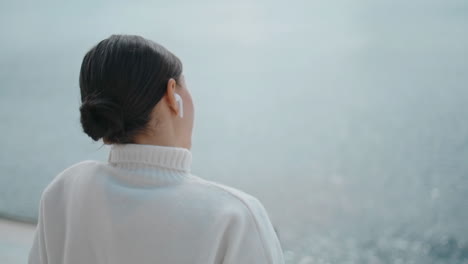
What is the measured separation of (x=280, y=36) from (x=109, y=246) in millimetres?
1148

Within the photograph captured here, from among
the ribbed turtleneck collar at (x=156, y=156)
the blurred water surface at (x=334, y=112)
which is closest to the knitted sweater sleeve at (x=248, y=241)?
the ribbed turtleneck collar at (x=156, y=156)

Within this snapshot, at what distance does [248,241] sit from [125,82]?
328mm

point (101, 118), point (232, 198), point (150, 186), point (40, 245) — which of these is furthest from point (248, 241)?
point (40, 245)

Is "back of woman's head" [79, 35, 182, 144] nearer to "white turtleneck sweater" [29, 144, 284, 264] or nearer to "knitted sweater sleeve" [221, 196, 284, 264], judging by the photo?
"white turtleneck sweater" [29, 144, 284, 264]

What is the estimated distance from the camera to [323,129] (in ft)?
5.98

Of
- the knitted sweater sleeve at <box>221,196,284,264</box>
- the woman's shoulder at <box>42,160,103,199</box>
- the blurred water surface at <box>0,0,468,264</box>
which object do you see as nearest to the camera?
the knitted sweater sleeve at <box>221,196,284,264</box>

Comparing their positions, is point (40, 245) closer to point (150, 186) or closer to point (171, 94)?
point (150, 186)

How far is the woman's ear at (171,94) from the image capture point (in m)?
0.89

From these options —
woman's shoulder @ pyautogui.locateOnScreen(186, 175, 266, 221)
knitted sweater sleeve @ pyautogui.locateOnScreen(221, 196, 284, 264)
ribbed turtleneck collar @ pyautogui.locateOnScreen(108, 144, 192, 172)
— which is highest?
ribbed turtleneck collar @ pyautogui.locateOnScreen(108, 144, 192, 172)

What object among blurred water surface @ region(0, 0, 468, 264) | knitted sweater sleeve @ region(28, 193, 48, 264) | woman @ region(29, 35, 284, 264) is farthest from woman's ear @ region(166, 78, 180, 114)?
blurred water surface @ region(0, 0, 468, 264)

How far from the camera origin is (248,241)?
867 mm

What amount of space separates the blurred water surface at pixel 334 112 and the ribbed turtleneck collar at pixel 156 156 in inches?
37.9

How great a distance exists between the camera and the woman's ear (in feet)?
2.91

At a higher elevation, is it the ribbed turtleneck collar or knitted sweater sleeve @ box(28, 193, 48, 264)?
the ribbed turtleneck collar
